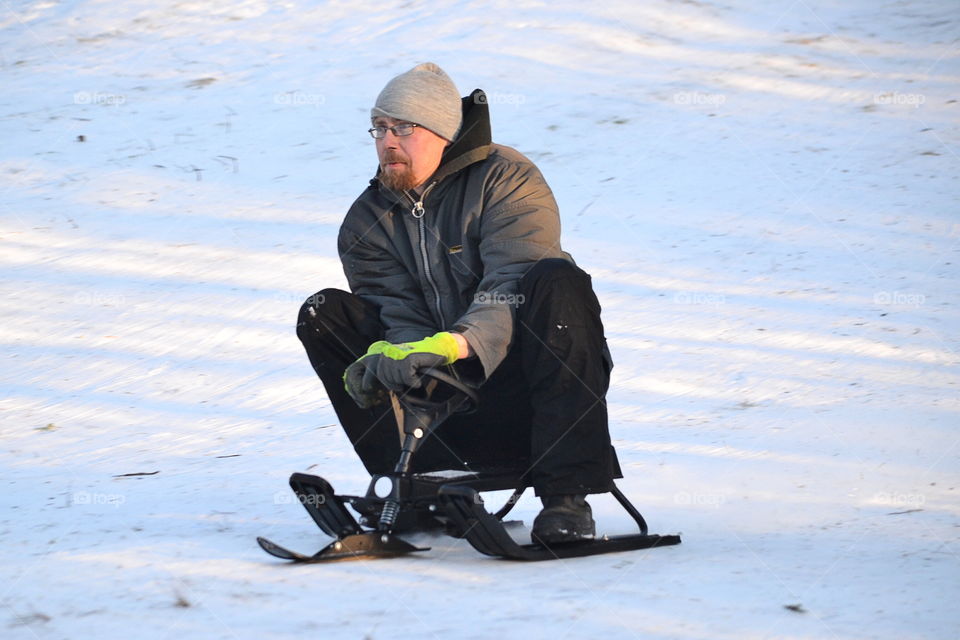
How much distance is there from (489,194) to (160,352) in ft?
9.67

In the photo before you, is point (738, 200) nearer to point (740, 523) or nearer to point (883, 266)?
point (883, 266)

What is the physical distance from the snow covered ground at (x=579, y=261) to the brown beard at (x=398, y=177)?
3.21 feet

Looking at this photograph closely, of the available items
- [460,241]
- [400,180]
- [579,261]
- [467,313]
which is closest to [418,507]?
[467,313]

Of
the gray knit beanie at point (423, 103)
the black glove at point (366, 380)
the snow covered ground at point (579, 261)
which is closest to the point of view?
the snow covered ground at point (579, 261)

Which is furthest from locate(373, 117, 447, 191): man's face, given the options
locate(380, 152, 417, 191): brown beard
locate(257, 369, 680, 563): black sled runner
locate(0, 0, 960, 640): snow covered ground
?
locate(0, 0, 960, 640): snow covered ground

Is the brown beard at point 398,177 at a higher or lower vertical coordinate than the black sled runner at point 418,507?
higher

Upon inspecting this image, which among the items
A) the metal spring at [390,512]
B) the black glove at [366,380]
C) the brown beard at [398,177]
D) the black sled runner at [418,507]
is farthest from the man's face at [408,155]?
the metal spring at [390,512]

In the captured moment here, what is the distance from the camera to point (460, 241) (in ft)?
11.1

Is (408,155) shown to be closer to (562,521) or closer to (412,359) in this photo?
(412,359)

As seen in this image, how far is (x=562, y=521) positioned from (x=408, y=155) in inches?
42.6

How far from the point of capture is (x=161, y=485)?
4055mm

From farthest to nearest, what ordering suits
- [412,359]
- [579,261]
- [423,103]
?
[579,261]
[423,103]
[412,359]

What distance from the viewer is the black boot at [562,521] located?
120 inches

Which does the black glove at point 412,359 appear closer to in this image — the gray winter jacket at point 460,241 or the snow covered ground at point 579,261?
the gray winter jacket at point 460,241
